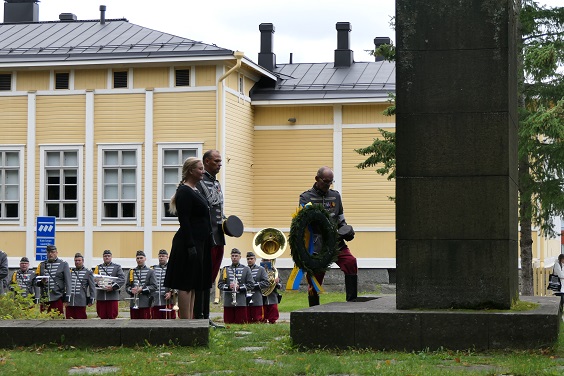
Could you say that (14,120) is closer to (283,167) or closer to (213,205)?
(283,167)

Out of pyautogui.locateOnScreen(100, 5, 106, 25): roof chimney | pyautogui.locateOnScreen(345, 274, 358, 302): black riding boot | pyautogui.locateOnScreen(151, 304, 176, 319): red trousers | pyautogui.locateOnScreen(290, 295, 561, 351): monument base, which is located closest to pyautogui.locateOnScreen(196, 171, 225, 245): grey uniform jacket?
pyautogui.locateOnScreen(345, 274, 358, 302): black riding boot

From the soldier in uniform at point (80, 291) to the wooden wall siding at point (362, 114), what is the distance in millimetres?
15512

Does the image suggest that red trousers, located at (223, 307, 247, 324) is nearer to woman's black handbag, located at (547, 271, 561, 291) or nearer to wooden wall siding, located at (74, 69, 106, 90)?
woman's black handbag, located at (547, 271, 561, 291)

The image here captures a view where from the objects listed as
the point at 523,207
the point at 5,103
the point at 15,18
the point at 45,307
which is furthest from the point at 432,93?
the point at 15,18

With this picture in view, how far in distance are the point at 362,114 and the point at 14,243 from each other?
12092mm

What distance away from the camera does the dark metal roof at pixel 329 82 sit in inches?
1503

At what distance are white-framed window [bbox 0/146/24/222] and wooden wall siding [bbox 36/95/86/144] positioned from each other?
3.30ft

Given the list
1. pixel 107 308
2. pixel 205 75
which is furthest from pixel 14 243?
pixel 107 308

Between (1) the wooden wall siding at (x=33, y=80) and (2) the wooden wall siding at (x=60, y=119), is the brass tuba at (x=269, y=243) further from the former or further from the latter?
Answer: (1) the wooden wall siding at (x=33, y=80)

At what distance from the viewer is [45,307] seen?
75.6 feet

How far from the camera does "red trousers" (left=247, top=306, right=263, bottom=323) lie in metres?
23.0

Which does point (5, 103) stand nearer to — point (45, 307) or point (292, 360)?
point (45, 307)

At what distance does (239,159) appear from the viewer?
37406 millimetres

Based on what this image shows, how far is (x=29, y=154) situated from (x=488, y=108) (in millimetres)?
27328
